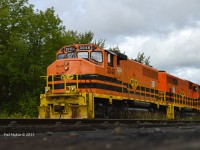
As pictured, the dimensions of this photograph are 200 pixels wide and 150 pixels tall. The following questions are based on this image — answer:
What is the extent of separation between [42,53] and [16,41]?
9.73ft

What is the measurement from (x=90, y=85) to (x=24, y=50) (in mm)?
10027

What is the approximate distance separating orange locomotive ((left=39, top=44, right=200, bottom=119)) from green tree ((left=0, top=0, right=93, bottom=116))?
7.36m

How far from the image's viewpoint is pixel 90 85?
49.4ft

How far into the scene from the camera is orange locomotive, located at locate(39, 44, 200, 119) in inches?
587

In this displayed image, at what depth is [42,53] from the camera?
25.8 m

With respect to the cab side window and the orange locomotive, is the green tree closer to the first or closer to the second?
the orange locomotive

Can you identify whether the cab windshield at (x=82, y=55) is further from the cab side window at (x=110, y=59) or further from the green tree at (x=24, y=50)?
the green tree at (x=24, y=50)

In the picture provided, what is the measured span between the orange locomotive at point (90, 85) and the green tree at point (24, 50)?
7.36 metres

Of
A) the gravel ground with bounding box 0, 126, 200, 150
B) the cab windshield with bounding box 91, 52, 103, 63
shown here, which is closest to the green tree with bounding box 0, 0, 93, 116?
the cab windshield with bounding box 91, 52, 103, 63

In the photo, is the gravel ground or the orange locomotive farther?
the orange locomotive

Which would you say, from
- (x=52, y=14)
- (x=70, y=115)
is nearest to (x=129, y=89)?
(x=70, y=115)

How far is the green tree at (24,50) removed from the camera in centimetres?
2333

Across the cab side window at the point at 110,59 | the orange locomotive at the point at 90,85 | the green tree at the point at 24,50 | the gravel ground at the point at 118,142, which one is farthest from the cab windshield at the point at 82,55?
the gravel ground at the point at 118,142

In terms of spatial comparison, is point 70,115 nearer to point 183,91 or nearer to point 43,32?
point 43,32
